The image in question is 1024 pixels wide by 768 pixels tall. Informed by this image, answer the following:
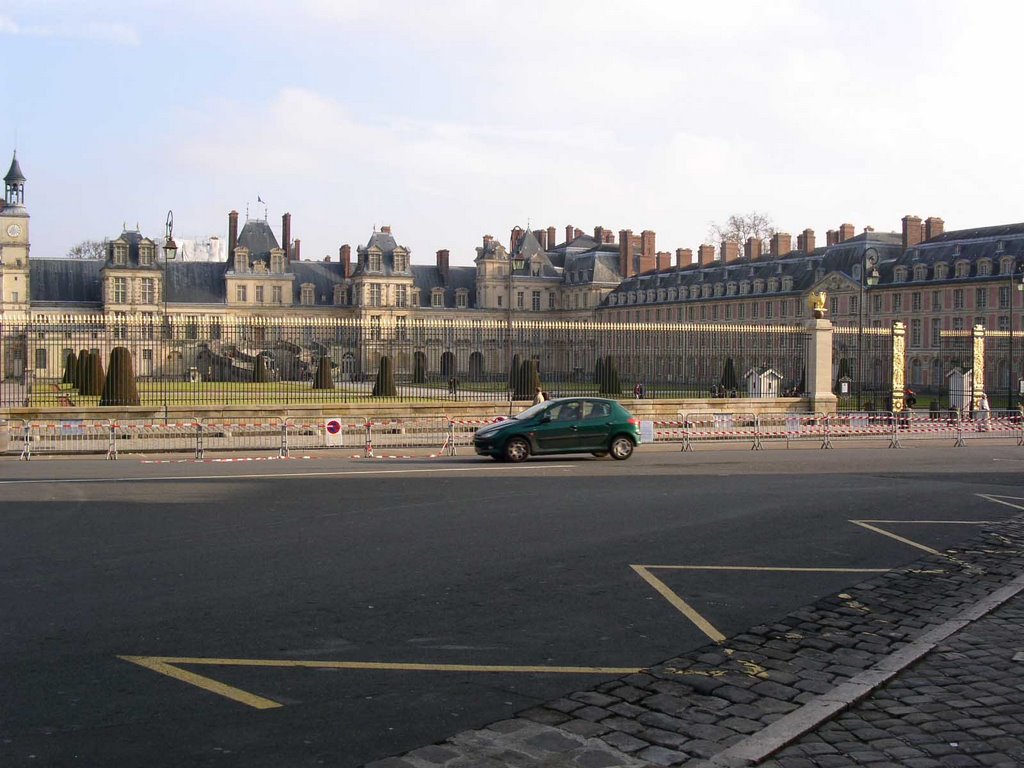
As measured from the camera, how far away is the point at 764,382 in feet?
107

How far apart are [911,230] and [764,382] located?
54372 millimetres

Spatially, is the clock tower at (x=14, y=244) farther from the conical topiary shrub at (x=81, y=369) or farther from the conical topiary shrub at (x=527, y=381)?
the conical topiary shrub at (x=527, y=381)

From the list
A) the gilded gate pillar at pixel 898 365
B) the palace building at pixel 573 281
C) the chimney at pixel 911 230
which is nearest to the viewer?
the gilded gate pillar at pixel 898 365

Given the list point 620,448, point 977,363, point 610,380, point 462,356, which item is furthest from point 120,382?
point 977,363

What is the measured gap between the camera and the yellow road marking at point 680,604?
773 centimetres

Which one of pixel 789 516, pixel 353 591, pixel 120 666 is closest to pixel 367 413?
pixel 789 516

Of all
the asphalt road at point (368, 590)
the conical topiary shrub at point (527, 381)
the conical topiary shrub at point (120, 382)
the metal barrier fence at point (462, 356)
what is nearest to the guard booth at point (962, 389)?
the metal barrier fence at point (462, 356)

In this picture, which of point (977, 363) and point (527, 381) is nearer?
point (527, 381)

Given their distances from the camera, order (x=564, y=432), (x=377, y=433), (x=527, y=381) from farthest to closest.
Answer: (x=527, y=381) → (x=377, y=433) → (x=564, y=432)

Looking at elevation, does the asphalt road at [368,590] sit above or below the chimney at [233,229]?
below

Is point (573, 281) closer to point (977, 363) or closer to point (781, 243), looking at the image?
point (781, 243)

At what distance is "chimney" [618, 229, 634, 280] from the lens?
340 ft

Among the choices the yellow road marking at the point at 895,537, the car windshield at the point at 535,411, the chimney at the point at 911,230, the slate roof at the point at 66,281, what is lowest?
the yellow road marking at the point at 895,537

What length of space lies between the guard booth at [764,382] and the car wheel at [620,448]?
1126cm
